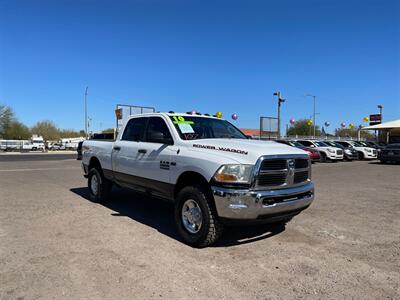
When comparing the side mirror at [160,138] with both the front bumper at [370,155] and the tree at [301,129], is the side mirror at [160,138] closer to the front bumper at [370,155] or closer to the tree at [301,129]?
the front bumper at [370,155]

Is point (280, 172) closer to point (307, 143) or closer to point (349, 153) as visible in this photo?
point (307, 143)

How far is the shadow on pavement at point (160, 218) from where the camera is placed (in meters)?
5.74

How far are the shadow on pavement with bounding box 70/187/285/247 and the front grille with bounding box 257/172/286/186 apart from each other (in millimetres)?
1074

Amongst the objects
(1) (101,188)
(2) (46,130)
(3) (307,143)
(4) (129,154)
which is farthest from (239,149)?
(2) (46,130)

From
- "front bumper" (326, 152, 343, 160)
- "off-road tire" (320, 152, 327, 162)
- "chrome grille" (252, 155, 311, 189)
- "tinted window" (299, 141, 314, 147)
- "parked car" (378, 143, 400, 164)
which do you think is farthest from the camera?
"tinted window" (299, 141, 314, 147)

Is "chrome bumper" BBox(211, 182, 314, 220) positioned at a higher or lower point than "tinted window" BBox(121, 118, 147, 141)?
lower

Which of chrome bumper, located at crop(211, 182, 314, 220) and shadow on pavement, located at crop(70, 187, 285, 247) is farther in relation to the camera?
shadow on pavement, located at crop(70, 187, 285, 247)

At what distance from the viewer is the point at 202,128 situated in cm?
649

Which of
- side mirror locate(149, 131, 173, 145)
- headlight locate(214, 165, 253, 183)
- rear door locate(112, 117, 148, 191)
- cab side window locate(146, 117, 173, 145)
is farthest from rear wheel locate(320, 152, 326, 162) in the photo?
headlight locate(214, 165, 253, 183)

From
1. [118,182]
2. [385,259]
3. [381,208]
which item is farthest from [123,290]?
[381,208]

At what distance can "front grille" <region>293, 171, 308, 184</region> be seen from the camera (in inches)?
213

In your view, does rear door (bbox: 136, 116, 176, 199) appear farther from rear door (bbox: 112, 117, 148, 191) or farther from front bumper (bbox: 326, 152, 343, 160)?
front bumper (bbox: 326, 152, 343, 160)

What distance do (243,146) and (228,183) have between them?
68cm

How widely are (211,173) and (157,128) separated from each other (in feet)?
6.64
